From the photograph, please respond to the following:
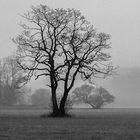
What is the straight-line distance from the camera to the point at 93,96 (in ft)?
366

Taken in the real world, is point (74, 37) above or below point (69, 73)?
above

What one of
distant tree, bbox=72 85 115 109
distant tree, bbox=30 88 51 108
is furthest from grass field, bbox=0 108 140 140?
distant tree, bbox=30 88 51 108

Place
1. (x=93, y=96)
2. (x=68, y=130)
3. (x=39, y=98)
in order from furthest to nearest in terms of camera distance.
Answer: (x=39, y=98), (x=93, y=96), (x=68, y=130)

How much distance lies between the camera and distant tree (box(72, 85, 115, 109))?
109812mm

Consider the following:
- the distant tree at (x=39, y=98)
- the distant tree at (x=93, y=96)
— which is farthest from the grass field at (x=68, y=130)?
the distant tree at (x=39, y=98)

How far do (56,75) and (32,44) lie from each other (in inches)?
187

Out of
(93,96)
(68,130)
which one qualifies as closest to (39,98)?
(93,96)

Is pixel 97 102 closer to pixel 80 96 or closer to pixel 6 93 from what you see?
pixel 80 96

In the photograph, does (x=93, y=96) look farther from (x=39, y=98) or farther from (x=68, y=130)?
(x=68, y=130)

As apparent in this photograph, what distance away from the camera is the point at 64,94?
46.3m

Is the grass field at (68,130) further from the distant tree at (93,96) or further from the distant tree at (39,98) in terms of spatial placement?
the distant tree at (39,98)

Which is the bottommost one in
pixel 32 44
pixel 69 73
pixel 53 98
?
pixel 53 98

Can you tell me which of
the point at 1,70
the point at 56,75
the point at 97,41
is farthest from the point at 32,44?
the point at 1,70

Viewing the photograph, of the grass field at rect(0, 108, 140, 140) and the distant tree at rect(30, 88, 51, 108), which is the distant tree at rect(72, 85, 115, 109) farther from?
the grass field at rect(0, 108, 140, 140)
